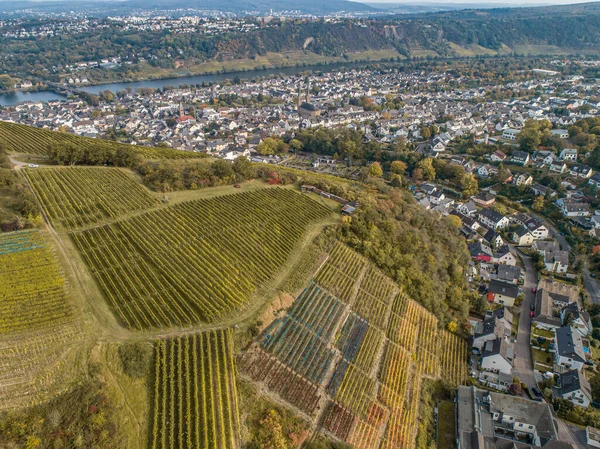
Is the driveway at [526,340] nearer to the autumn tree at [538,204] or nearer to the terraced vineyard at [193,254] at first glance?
the autumn tree at [538,204]

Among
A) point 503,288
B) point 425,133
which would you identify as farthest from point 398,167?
point 503,288

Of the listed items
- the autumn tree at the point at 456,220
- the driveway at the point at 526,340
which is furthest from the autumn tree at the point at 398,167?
the driveway at the point at 526,340

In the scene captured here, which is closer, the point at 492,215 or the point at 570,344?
the point at 570,344

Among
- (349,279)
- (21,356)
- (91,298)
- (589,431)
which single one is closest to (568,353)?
(589,431)

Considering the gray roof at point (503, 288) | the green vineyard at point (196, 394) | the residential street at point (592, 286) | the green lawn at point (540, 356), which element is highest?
the green vineyard at point (196, 394)

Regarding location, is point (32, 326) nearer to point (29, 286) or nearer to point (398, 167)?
point (29, 286)

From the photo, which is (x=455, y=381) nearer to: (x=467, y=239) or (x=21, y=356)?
(x=467, y=239)

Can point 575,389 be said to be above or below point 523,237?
above
